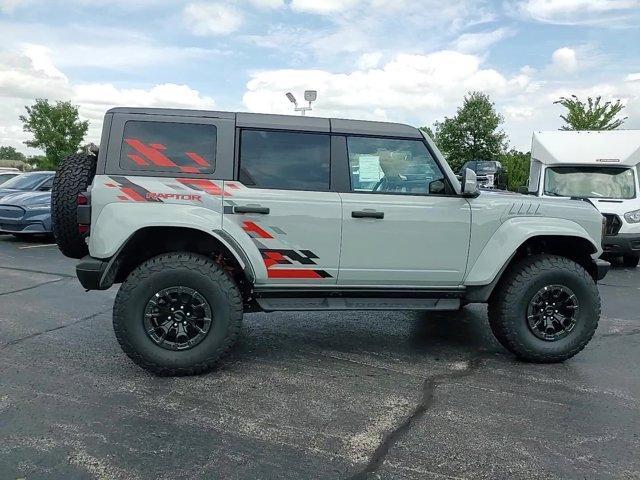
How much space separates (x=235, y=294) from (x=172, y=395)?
2.72ft

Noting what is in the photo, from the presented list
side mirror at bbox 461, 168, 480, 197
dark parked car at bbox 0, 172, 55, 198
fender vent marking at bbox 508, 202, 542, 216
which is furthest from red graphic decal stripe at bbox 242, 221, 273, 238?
dark parked car at bbox 0, 172, 55, 198

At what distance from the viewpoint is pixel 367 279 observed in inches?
170

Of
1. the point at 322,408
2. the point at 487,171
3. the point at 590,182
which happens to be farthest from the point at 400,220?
the point at 487,171

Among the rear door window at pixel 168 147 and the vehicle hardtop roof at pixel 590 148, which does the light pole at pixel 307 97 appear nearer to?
the vehicle hardtop roof at pixel 590 148

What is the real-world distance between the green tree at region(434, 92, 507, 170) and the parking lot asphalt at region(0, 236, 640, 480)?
116 feet

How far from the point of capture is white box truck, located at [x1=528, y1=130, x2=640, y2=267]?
9.97m

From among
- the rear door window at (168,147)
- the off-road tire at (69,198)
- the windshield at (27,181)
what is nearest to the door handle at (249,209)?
the rear door window at (168,147)

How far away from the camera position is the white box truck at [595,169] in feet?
32.7

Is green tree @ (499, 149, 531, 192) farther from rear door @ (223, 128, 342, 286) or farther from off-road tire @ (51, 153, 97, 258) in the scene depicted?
off-road tire @ (51, 153, 97, 258)

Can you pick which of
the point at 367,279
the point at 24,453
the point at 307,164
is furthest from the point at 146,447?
the point at 307,164

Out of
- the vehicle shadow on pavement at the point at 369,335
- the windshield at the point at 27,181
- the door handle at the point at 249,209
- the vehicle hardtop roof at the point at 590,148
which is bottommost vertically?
the vehicle shadow on pavement at the point at 369,335

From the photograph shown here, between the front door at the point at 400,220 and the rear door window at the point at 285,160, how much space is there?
0.79 ft

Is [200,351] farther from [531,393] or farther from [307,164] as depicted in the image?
[531,393]

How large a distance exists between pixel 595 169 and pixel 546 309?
7.12 metres
